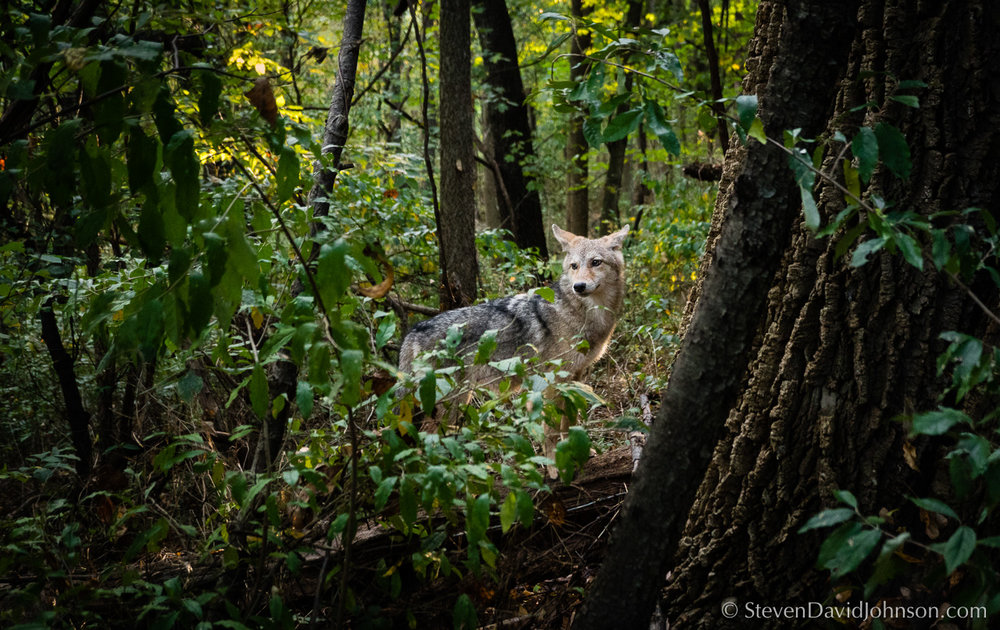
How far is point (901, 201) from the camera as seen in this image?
6.86ft

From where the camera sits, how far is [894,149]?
146cm

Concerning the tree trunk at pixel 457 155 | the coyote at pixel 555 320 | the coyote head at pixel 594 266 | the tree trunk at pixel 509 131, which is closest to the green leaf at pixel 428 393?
the coyote at pixel 555 320

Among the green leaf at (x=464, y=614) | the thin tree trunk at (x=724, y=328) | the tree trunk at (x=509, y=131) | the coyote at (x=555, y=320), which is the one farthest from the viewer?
the tree trunk at (x=509, y=131)

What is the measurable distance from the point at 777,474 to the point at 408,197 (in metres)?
4.97

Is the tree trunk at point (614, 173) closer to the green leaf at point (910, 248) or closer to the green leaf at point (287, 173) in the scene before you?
the green leaf at point (287, 173)

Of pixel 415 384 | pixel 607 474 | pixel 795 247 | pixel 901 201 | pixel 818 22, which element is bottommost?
pixel 607 474

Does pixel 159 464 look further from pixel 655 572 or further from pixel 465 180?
pixel 465 180

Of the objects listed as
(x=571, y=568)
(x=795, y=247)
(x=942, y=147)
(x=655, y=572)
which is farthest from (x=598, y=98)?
(x=571, y=568)

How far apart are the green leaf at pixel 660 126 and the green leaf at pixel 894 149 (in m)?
0.48

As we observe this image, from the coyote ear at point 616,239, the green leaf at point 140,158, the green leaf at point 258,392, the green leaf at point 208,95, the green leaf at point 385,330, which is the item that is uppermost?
the green leaf at point 208,95

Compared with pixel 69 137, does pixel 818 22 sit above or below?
above

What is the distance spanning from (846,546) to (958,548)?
23 cm

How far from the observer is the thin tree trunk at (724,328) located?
5.62 ft

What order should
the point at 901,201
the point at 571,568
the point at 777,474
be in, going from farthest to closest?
the point at 571,568, the point at 777,474, the point at 901,201
